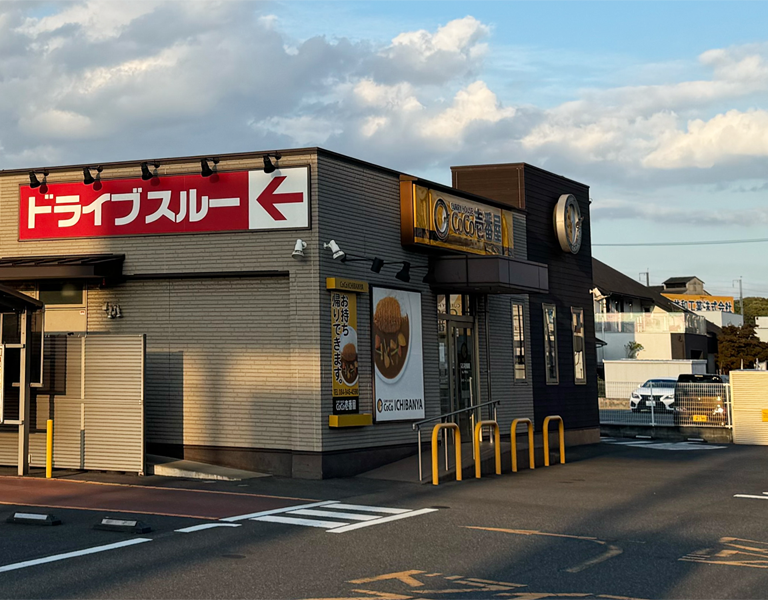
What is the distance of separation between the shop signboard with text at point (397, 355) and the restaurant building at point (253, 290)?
0.13 ft

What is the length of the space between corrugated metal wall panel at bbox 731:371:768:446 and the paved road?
12839 millimetres

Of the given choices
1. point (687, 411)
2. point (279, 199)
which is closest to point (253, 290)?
point (279, 199)

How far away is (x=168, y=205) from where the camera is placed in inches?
714

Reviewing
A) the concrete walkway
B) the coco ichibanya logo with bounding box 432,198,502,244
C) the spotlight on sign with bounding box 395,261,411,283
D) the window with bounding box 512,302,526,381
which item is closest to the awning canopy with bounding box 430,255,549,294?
the coco ichibanya logo with bounding box 432,198,502,244

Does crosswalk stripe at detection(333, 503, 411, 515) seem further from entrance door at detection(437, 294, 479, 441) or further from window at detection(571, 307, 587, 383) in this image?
window at detection(571, 307, 587, 383)

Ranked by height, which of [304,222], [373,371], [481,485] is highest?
[304,222]

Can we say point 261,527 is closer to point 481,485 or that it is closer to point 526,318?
point 481,485

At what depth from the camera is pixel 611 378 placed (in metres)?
50.2

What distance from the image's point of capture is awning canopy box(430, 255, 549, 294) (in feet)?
64.2

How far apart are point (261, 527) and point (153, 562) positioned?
2394 mm

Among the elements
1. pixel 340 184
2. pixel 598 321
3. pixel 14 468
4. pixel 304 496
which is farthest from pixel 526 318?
pixel 598 321

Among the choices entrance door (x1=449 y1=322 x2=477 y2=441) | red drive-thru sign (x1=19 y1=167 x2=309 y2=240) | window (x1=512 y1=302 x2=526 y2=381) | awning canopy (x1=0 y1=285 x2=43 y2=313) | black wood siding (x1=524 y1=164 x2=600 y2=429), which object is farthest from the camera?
black wood siding (x1=524 y1=164 x2=600 y2=429)

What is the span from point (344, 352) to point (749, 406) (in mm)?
16147

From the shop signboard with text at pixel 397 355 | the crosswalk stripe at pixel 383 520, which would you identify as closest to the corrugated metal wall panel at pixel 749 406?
the shop signboard with text at pixel 397 355
